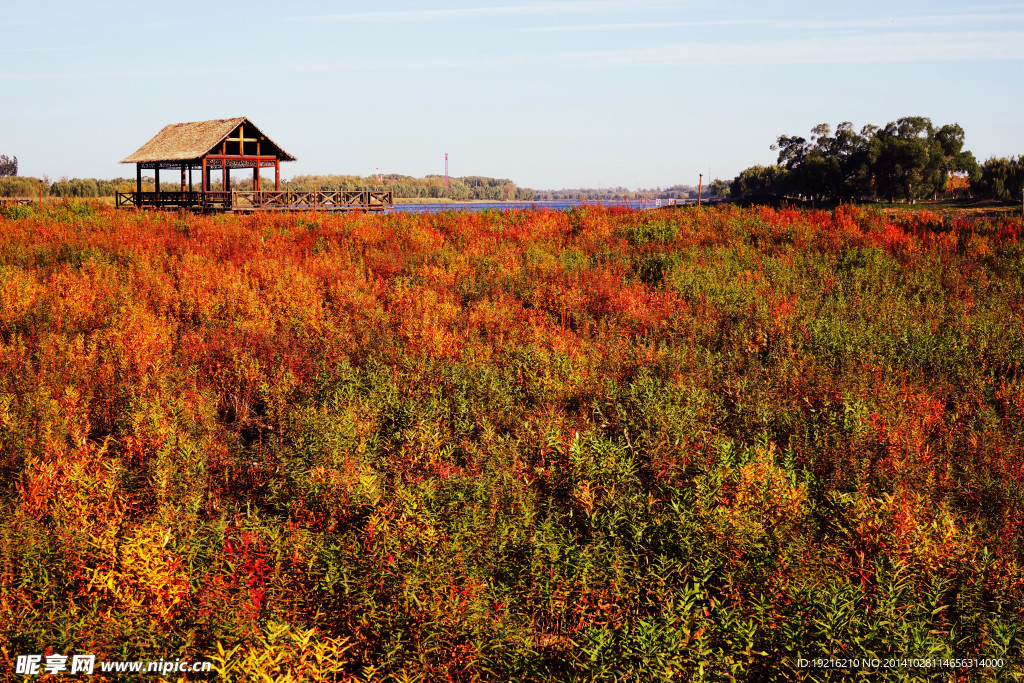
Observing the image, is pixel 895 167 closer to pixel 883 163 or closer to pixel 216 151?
pixel 883 163

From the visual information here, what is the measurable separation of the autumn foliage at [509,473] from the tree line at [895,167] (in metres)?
50.7

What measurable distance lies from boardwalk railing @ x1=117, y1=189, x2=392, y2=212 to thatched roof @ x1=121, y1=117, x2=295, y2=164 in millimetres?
2159

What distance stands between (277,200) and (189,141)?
341 inches

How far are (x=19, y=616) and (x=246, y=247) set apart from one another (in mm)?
13026

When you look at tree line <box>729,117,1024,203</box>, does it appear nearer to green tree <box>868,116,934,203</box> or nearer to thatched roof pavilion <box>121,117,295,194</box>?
green tree <box>868,116,934,203</box>

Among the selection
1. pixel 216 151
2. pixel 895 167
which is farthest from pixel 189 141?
pixel 895 167

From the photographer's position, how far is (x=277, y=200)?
35.7 m

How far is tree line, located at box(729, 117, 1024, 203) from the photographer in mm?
56844

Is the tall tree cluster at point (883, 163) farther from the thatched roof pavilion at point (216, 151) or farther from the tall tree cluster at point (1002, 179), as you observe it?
the thatched roof pavilion at point (216, 151)

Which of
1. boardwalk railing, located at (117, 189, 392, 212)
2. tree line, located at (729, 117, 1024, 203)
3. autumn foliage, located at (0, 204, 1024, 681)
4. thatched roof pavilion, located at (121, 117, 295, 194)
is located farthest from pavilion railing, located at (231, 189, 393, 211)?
tree line, located at (729, 117, 1024, 203)

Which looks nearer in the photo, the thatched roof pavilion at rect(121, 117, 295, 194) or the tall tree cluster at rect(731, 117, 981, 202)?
the thatched roof pavilion at rect(121, 117, 295, 194)

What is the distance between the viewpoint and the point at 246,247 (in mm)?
16312

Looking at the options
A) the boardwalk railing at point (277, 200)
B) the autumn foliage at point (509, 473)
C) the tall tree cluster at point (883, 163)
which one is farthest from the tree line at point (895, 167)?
the autumn foliage at point (509, 473)

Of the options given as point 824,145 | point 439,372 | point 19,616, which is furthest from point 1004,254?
point 824,145
